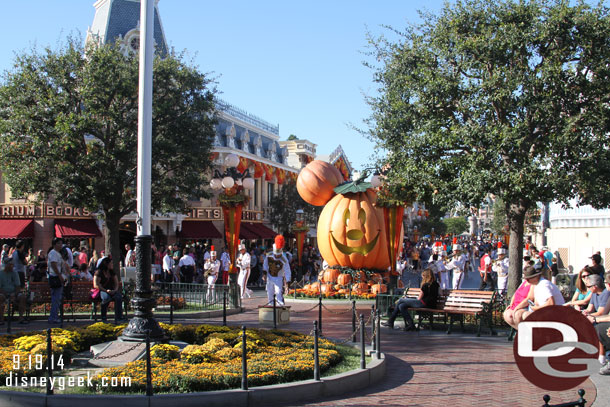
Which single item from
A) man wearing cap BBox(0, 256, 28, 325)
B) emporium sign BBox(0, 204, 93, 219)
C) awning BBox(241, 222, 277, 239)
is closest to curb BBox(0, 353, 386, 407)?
man wearing cap BBox(0, 256, 28, 325)

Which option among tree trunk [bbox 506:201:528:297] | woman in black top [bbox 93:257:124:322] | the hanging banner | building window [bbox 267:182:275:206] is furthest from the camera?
building window [bbox 267:182:275:206]

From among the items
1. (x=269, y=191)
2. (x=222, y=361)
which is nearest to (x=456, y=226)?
(x=269, y=191)

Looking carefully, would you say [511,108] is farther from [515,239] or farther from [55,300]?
[55,300]

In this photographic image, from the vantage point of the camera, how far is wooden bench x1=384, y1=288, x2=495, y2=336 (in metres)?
12.6

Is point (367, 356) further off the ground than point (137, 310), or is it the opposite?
point (137, 310)

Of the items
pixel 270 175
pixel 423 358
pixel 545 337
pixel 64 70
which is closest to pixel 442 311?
pixel 423 358

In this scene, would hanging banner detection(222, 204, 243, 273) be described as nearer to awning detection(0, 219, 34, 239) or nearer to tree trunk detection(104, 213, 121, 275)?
tree trunk detection(104, 213, 121, 275)

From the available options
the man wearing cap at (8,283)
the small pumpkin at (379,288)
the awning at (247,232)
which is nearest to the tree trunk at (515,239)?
the small pumpkin at (379,288)

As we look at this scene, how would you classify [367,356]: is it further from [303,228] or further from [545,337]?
[303,228]

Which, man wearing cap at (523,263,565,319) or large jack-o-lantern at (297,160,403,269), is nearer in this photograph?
man wearing cap at (523,263,565,319)

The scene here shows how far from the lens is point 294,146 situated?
195 ft

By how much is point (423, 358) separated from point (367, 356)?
1118mm

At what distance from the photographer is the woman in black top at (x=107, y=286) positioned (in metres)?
13.1

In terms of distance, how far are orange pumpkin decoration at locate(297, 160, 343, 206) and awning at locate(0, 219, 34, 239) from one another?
16480 mm
